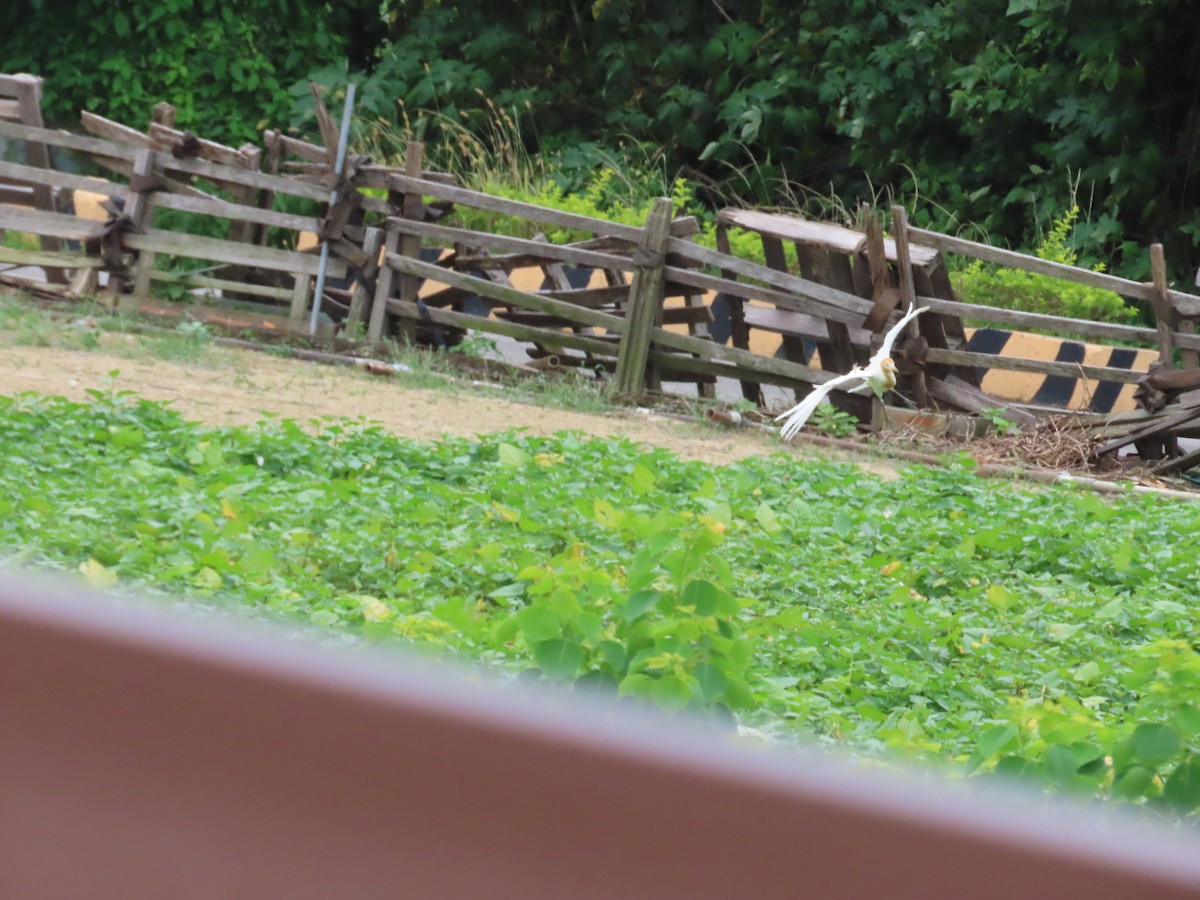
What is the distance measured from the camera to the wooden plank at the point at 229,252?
10703 mm

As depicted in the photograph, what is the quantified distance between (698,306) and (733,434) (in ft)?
6.24

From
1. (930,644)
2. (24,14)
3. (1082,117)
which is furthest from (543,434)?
(24,14)

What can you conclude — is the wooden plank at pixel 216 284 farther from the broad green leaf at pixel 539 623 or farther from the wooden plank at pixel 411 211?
the broad green leaf at pixel 539 623

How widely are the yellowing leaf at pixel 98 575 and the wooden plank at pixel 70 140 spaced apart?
Answer: 750 cm

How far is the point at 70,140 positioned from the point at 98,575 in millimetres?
7647

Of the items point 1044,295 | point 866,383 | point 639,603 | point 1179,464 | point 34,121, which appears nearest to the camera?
point 639,603

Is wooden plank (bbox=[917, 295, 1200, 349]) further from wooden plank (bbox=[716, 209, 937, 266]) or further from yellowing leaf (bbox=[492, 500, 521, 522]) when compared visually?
yellowing leaf (bbox=[492, 500, 521, 522])

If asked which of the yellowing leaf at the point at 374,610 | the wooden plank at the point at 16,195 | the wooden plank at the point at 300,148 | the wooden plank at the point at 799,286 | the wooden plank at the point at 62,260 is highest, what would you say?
the wooden plank at the point at 300,148

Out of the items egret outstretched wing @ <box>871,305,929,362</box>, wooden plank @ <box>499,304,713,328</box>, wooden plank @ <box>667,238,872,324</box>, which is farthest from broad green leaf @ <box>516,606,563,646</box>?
wooden plank @ <box>499,304,713,328</box>

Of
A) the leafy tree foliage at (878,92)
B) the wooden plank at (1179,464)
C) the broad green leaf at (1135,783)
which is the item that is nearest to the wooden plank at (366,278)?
the wooden plank at (1179,464)

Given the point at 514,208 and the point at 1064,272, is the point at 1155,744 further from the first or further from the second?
the point at 514,208

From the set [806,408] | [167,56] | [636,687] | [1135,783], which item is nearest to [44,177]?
[167,56]

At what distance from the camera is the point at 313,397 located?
836 centimetres

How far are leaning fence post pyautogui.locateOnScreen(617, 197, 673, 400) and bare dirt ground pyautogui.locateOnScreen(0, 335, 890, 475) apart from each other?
0.61 metres
